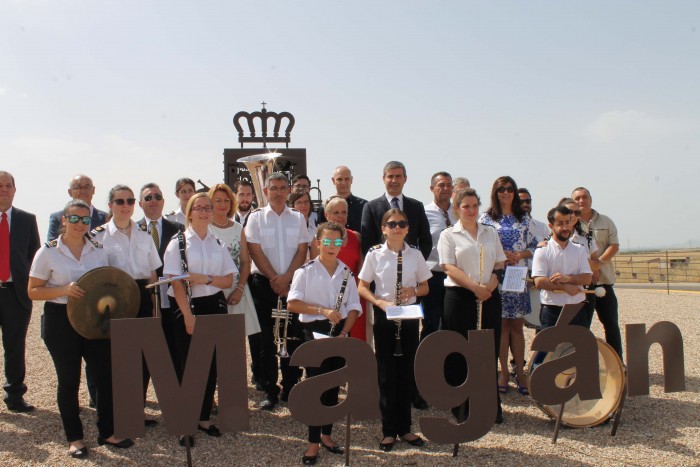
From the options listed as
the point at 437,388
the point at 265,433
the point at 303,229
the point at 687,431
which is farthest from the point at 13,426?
the point at 687,431

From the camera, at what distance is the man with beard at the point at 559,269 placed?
5762 mm

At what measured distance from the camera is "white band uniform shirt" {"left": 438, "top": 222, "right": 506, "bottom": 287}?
5418 millimetres

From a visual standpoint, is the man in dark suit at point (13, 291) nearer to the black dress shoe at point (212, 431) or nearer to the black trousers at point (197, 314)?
the black trousers at point (197, 314)

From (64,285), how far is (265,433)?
2.24m

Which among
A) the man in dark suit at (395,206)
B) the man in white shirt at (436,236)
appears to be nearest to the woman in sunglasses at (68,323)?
the man in dark suit at (395,206)

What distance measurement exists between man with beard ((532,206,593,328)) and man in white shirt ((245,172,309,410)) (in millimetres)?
2572

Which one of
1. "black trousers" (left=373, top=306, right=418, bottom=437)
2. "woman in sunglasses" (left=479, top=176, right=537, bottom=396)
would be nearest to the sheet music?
"woman in sunglasses" (left=479, top=176, right=537, bottom=396)

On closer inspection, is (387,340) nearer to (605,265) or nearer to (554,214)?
(554,214)

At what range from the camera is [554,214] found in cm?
590

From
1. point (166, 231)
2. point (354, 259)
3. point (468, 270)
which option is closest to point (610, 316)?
point (468, 270)

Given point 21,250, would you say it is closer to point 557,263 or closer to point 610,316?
point 557,263

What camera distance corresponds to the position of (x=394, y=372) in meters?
4.92

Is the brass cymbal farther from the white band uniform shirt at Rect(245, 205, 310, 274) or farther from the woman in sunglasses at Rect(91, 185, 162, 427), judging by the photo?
the white band uniform shirt at Rect(245, 205, 310, 274)

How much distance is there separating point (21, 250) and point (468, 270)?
479cm
